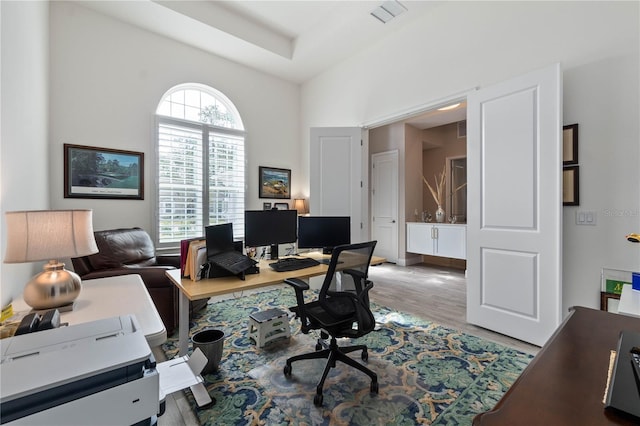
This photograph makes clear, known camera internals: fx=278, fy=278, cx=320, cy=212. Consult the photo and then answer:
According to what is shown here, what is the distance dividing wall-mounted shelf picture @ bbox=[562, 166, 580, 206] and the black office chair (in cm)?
179

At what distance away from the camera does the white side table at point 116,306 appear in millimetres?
1177

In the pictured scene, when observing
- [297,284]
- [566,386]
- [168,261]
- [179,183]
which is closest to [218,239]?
[297,284]

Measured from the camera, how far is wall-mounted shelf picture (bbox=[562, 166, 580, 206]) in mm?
2307

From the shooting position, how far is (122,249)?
294cm

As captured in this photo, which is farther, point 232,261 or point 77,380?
point 232,261

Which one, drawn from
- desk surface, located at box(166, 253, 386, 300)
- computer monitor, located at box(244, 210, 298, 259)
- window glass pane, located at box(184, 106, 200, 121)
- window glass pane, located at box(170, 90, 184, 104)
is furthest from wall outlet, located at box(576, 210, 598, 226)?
window glass pane, located at box(170, 90, 184, 104)

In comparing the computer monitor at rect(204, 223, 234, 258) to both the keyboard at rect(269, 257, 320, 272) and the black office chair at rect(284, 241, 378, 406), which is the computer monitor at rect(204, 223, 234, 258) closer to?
the keyboard at rect(269, 257, 320, 272)

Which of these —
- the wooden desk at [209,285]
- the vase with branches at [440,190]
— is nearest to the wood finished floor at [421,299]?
the wooden desk at [209,285]

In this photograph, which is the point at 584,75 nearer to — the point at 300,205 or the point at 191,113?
the point at 300,205

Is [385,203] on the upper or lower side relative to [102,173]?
lower

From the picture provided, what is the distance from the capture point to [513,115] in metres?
2.51

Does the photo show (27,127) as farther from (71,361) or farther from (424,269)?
(424,269)

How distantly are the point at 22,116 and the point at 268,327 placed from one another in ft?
8.08

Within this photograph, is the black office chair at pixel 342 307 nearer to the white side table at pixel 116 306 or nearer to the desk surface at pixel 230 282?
the desk surface at pixel 230 282
